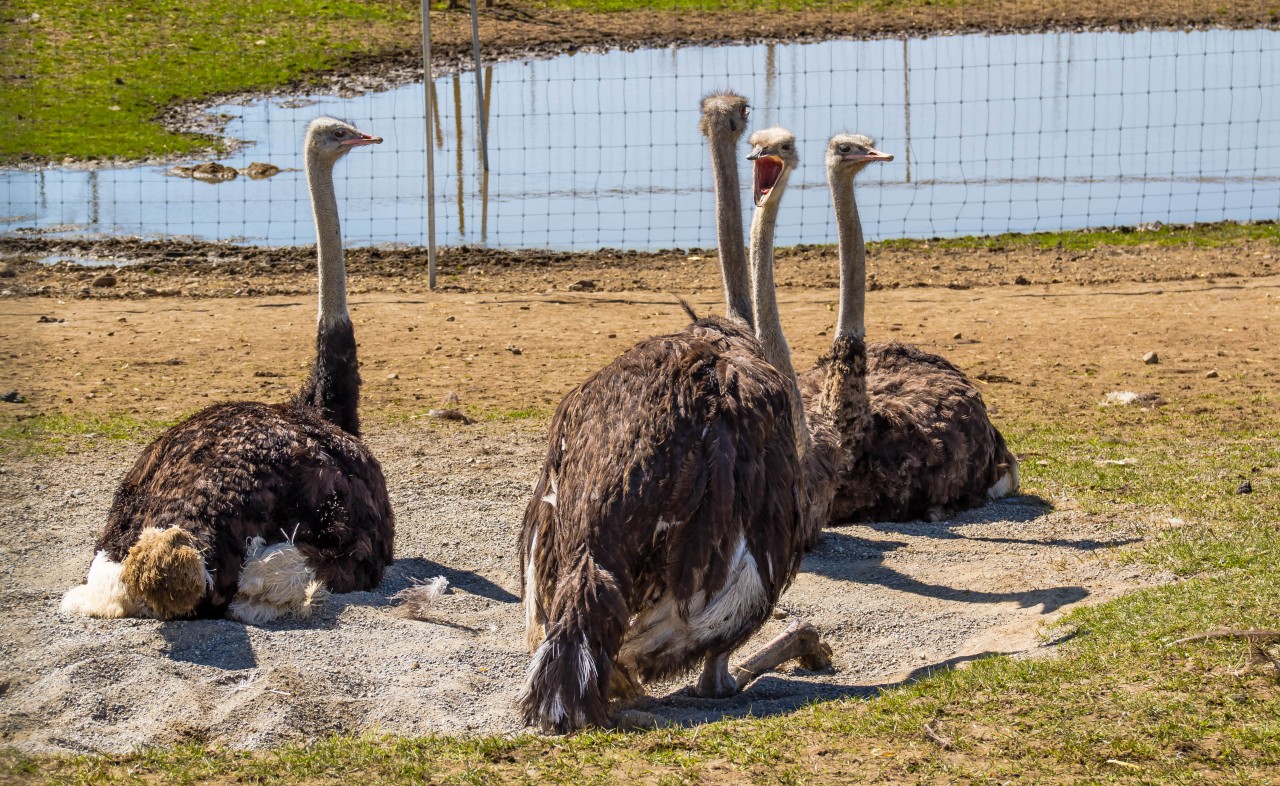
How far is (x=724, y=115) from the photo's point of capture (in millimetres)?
6609

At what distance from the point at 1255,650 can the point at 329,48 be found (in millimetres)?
23884

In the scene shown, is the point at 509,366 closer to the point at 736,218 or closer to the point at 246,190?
the point at 736,218

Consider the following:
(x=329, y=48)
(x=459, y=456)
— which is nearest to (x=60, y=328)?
(x=459, y=456)

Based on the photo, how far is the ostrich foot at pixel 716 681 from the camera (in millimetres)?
4891

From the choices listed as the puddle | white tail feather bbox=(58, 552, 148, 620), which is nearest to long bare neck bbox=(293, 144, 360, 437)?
white tail feather bbox=(58, 552, 148, 620)

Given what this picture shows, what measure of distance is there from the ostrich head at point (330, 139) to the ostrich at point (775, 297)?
1774 mm

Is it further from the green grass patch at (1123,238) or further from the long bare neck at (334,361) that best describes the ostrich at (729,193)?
the green grass patch at (1123,238)

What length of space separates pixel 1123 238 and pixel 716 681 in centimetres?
1007

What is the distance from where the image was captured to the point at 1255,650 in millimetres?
4305

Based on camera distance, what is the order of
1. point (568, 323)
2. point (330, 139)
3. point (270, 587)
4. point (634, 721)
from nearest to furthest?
point (634, 721) < point (270, 587) < point (330, 139) < point (568, 323)

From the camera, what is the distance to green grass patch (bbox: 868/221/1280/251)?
13.6 metres

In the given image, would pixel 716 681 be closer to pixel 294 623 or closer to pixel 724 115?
pixel 294 623

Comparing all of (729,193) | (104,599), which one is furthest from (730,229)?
(104,599)

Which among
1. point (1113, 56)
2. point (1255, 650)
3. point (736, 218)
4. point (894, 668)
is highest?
point (1113, 56)
